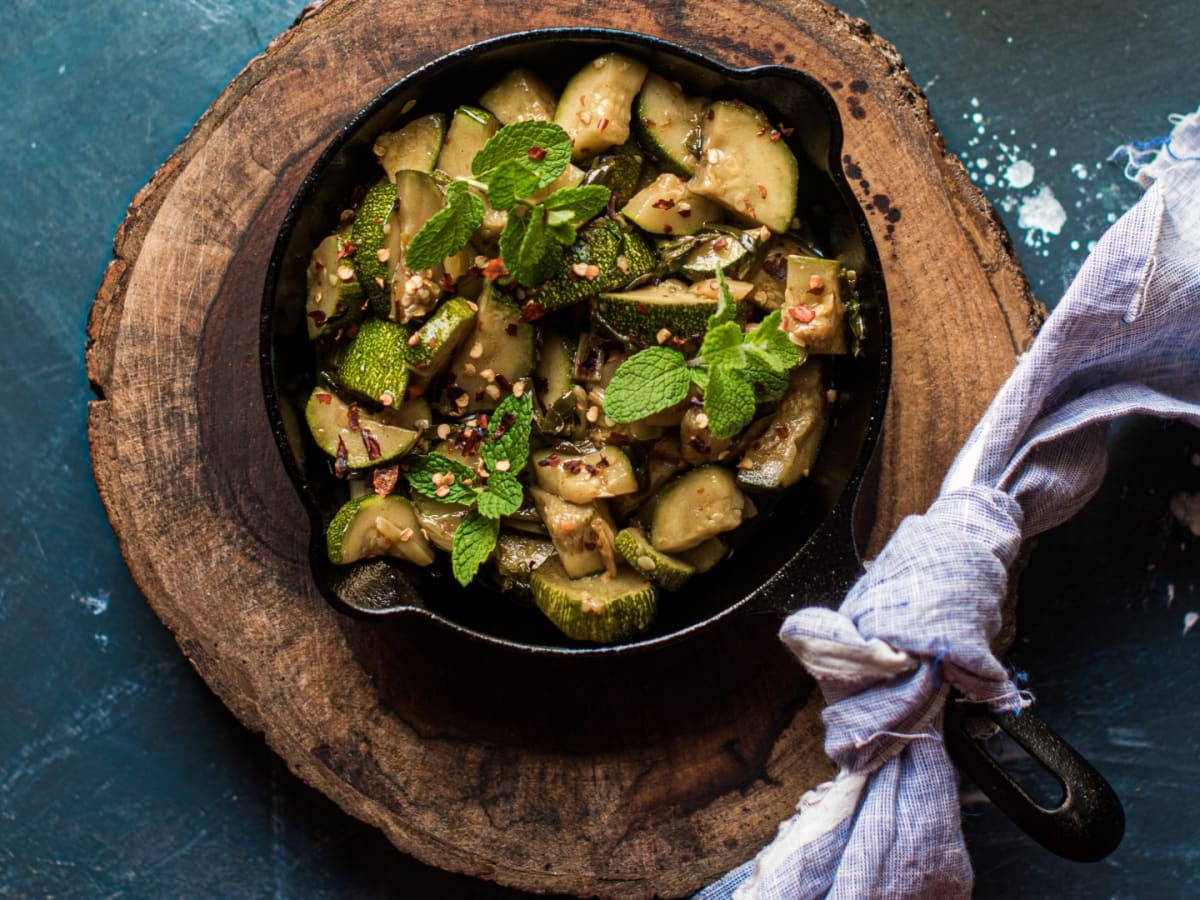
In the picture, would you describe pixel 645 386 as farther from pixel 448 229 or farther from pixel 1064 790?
pixel 1064 790

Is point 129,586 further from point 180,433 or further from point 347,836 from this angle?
point 347,836

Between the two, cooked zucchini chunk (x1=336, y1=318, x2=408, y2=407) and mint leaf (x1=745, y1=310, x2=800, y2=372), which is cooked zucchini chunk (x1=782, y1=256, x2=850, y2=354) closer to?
mint leaf (x1=745, y1=310, x2=800, y2=372)

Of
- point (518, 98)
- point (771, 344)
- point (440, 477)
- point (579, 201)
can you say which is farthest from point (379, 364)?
point (771, 344)

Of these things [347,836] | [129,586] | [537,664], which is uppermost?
[537,664]

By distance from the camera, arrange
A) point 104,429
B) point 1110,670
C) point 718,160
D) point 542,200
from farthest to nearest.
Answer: point 1110,670 → point 104,429 → point 718,160 → point 542,200

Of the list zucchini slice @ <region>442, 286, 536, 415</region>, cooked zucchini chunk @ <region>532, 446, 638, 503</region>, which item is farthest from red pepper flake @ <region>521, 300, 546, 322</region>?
cooked zucchini chunk @ <region>532, 446, 638, 503</region>

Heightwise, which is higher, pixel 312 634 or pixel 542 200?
pixel 542 200

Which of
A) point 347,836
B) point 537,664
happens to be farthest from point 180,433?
point 347,836
